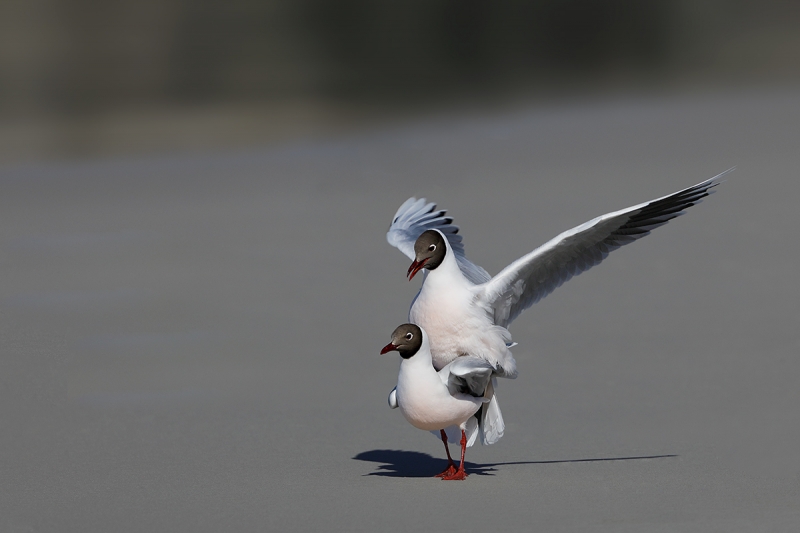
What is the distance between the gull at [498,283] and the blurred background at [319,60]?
34.0 ft

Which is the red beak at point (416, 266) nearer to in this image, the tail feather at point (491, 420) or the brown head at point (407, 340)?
the brown head at point (407, 340)

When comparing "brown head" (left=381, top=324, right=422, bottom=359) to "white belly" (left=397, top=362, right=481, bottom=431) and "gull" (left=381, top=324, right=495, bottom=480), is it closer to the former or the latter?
"gull" (left=381, top=324, right=495, bottom=480)

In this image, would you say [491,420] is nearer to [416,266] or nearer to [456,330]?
[456,330]

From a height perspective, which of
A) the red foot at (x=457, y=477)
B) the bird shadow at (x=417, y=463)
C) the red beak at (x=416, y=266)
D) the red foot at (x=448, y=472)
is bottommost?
the red foot at (x=457, y=477)

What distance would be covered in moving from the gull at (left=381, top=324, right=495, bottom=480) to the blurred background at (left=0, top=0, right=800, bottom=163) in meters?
10.9

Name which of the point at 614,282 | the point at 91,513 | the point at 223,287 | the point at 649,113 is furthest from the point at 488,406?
the point at 649,113

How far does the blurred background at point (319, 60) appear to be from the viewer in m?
18.9

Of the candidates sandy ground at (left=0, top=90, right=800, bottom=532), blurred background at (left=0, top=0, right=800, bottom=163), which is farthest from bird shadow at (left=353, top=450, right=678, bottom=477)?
blurred background at (left=0, top=0, right=800, bottom=163)

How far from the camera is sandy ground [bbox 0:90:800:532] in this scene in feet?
20.6

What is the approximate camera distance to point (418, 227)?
8.57m

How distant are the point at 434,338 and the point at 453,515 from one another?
128 cm

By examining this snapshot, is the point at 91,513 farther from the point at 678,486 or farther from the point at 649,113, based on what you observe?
the point at 649,113

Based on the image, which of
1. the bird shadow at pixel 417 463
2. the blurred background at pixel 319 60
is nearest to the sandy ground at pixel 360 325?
the bird shadow at pixel 417 463

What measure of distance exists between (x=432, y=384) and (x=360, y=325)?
3.12m
